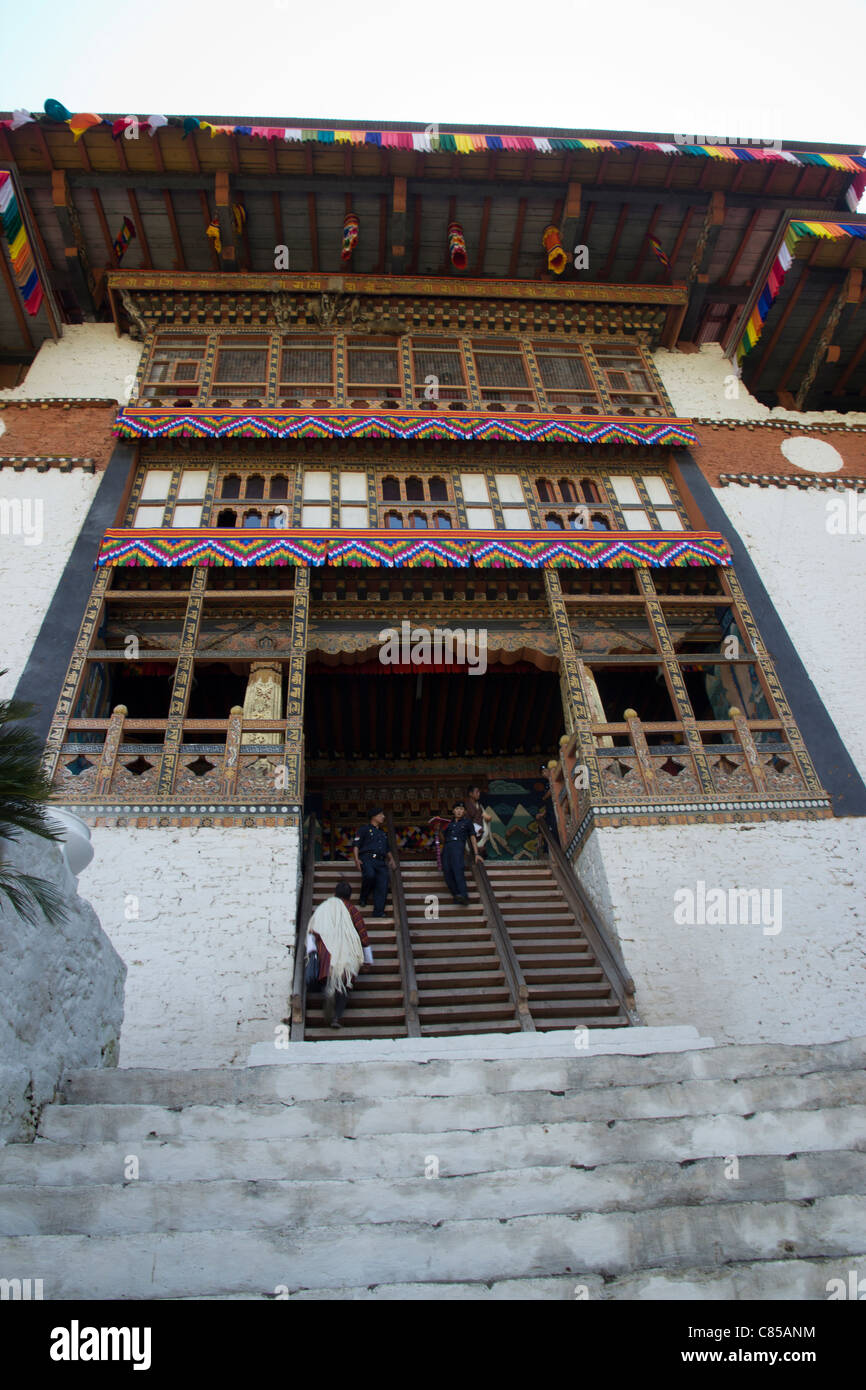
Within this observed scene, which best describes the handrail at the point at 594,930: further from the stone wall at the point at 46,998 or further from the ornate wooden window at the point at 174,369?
the ornate wooden window at the point at 174,369

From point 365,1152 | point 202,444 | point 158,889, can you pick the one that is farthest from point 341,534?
point 365,1152

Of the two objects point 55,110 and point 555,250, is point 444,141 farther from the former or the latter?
point 55,110

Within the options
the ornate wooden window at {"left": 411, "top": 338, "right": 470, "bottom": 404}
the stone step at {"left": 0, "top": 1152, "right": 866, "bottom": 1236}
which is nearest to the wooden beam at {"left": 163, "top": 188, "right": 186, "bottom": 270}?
the ornate wooden window at {"left": 411, "top": 338, "right": 470, "bottom": 404}

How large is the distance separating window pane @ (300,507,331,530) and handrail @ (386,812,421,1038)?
13.0 feet

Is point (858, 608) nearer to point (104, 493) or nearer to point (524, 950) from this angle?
point (524, 950)

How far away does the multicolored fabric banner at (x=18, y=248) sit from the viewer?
36.3 ft

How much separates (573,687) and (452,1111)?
5.77m

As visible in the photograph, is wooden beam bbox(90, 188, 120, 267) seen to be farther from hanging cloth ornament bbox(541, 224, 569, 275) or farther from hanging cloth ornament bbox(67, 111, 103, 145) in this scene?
hanging cloth ornament bbox(541, 224, 569, 275)


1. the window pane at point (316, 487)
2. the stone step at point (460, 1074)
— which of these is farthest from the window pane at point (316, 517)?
the stone step at point (460, 1074)

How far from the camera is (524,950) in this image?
292 inches

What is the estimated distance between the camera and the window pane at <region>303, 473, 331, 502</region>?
10.7 m

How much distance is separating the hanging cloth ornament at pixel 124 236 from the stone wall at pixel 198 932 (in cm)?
870

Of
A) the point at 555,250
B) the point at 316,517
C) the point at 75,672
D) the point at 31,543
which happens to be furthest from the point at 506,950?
the point at 555,250

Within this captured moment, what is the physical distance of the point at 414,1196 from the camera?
3.22m
